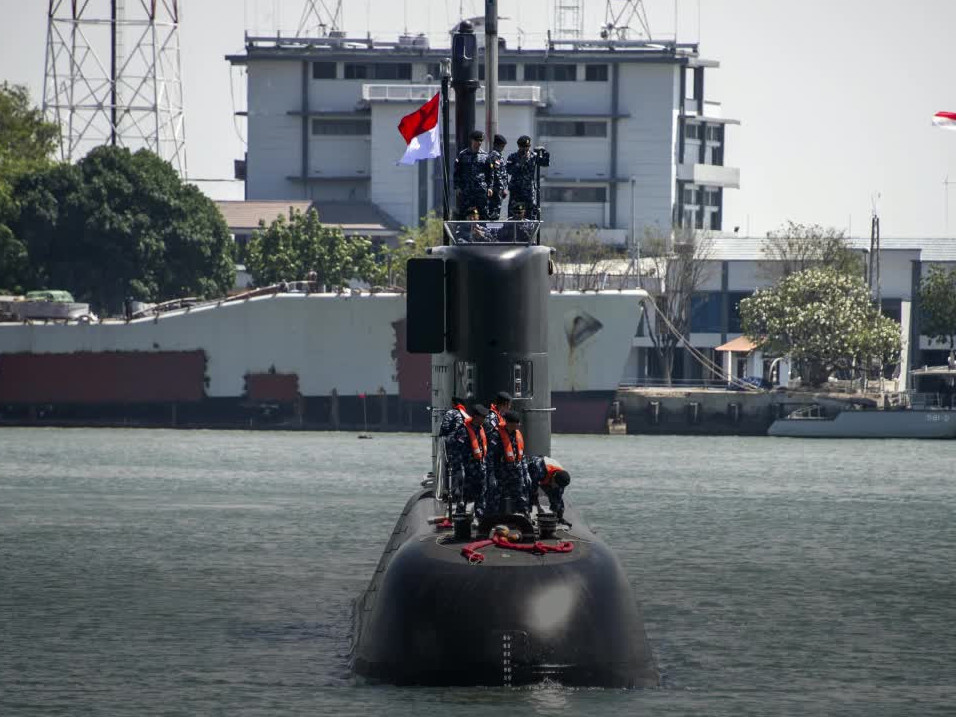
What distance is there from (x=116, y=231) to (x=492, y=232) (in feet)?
338

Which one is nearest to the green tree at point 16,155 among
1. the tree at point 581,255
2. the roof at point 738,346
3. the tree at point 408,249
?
the tree at point 408,249

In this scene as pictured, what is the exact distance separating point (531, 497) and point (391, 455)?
65.0 meters

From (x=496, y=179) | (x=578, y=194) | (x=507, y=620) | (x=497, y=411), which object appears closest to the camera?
(x=507, y=620)

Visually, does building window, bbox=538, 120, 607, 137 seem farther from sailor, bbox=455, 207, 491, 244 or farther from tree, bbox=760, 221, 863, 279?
sailor, bbox=455, 207, 491, 244

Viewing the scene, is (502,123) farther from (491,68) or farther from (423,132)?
(491,68)

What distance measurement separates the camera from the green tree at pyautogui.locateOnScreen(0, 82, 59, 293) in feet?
412

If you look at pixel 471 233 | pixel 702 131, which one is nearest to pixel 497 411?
pixel 471 233

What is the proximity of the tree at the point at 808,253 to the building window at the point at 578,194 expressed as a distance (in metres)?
20.5

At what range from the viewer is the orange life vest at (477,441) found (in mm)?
26250

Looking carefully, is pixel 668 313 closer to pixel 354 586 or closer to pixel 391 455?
pixel 391 455

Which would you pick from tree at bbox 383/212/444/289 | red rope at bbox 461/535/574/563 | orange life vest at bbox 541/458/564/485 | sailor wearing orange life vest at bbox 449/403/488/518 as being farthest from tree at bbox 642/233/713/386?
red rope at bbox 461/535/574/563

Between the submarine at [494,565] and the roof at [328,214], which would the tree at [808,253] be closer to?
the roof at [328,214]

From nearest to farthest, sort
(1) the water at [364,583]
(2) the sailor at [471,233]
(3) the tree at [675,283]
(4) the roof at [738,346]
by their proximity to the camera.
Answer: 1. (1) the water at [364,583]
2. (2) the sailor at [471,233]
3. (3) the tree at [675,283]
4. (4) the roof at [738,346]

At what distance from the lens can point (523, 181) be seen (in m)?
31.4
